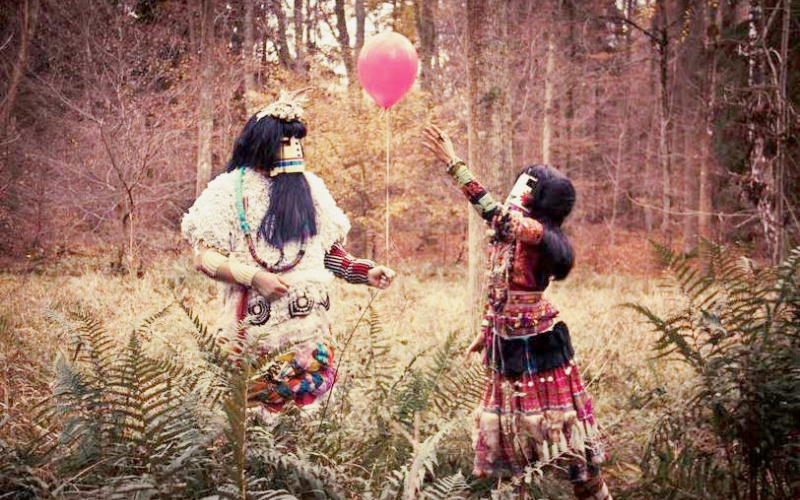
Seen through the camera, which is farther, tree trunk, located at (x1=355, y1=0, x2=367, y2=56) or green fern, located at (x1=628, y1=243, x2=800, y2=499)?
tree trunk, located at (x1=355, y1=0, x2=367, y2=56)

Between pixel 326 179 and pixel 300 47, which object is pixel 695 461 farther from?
pixel 300 47

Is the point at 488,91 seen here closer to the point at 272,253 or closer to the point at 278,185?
the point at 278,185

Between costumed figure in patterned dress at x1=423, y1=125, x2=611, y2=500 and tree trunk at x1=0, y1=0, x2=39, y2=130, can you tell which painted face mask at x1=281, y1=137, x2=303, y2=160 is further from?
tree trunk at x1=0, y1=0, x2=39, y2=130

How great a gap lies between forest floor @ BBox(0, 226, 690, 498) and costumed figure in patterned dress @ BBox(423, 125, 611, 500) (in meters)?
0.27

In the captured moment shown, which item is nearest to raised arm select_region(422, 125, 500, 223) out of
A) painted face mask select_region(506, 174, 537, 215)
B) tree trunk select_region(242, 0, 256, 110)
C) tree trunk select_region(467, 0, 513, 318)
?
painted face mask select_region(506, 174, 537, 215)

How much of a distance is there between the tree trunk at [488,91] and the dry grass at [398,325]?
134 cm

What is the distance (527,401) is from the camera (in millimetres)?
3137

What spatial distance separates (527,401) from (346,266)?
1146 mm

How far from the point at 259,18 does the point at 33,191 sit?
5.98m

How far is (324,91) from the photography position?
1405cm

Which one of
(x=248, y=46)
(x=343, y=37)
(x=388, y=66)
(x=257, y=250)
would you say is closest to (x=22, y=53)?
(x=388, y=66)

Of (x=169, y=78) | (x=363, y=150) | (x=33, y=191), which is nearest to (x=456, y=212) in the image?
(x=363, y=150)

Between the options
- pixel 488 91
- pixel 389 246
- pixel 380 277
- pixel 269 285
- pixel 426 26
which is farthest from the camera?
pixel 426 26

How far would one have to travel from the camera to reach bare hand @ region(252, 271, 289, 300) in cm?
293
